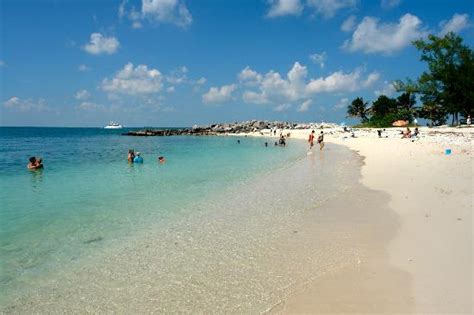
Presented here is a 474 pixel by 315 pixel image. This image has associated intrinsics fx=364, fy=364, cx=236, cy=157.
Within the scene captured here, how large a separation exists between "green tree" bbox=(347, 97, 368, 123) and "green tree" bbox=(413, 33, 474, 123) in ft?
135

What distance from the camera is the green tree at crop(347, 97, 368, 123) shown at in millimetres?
96938

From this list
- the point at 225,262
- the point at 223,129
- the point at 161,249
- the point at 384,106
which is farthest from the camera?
the point at 223,129

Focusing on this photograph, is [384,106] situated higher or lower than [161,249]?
higher

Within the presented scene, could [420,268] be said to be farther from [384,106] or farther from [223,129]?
[223,129]

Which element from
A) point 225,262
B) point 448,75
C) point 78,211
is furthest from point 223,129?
point 225,262

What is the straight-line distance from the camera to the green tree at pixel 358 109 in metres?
96.9

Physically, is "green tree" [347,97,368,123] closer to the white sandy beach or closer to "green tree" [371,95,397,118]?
"green tree" [371,95,397,118]

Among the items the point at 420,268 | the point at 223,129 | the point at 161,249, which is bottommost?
the point at 161,249

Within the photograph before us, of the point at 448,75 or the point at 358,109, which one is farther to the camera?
the point at 358,109

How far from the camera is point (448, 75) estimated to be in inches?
2021

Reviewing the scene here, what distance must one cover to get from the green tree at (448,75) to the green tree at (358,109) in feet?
135

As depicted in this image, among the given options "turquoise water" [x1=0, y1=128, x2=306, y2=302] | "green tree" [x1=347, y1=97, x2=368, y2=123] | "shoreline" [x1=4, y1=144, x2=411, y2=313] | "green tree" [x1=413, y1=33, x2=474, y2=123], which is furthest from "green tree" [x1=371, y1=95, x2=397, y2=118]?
"shoreline" [x1=4, y1=144, x2=411, y2=313]

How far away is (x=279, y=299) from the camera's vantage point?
539 cm

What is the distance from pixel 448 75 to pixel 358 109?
46382mm
